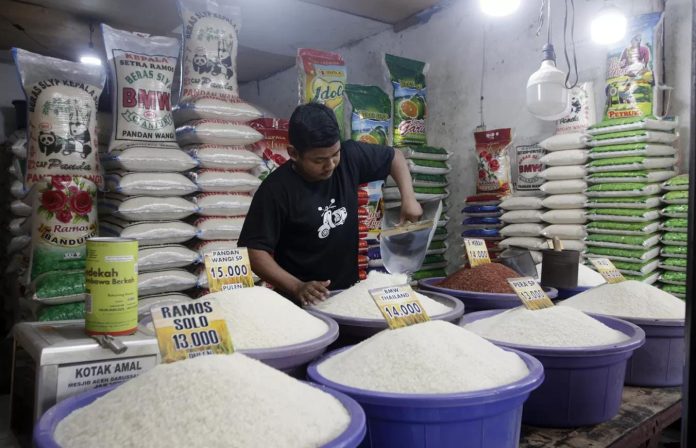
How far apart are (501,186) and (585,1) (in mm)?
943

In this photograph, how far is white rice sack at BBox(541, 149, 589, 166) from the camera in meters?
2.33

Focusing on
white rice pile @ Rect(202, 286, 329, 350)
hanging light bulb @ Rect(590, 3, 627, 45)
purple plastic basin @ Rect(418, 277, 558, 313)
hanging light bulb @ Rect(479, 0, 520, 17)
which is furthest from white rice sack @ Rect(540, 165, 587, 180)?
white rice pile @ Rect(202, 286, 329, 350)

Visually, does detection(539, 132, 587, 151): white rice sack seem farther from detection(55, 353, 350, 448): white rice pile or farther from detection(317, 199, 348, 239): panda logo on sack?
detection(55, 353, 350, 448): white rice pile

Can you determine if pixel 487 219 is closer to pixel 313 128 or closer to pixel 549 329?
pixel 313 128

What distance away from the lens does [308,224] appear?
65.3 inches

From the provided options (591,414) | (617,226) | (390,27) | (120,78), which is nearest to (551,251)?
(591,414)

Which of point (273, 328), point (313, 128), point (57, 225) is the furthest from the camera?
point (57, 225)

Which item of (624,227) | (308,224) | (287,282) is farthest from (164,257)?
(624,227)

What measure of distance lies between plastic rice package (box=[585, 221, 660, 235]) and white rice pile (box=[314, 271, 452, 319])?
1.29 m

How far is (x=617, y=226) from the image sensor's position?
217 cm

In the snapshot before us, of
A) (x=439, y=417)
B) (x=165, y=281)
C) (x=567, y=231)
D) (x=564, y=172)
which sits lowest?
(x=165, y=281)

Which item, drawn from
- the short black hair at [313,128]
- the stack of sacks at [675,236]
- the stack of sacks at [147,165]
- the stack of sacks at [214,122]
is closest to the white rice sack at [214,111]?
the stack of sacks at [214,122]

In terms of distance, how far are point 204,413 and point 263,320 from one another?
0.33 meters

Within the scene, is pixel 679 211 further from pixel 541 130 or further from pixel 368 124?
pixel 368 124
